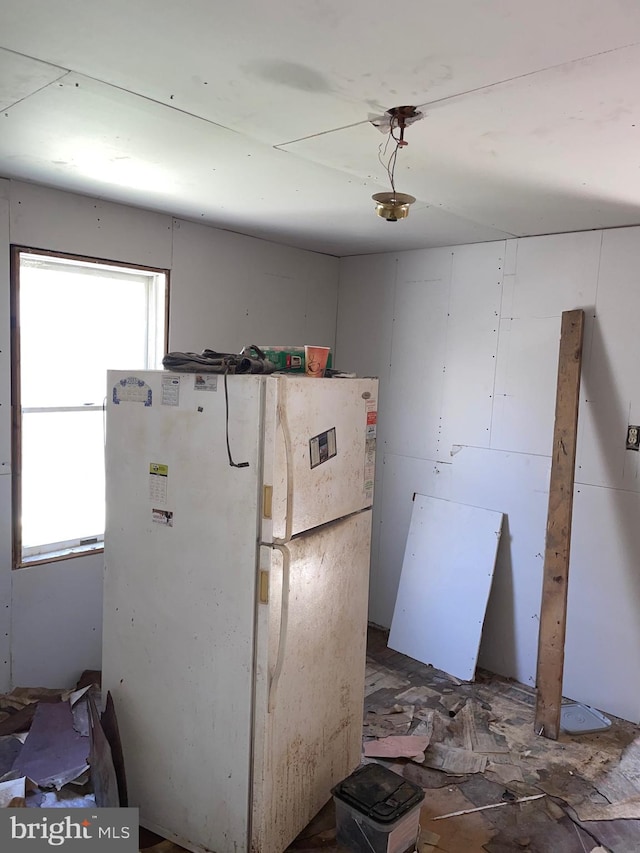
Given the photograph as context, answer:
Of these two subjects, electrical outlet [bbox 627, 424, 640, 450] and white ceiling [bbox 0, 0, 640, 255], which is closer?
white ceiling [bbox 0, 0, 640, 255]

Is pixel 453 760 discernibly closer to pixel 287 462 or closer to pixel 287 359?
pixel 287 462

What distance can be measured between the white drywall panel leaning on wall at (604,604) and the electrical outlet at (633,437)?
0.24 m

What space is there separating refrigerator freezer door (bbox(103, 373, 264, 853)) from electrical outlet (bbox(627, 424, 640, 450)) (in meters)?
2.13

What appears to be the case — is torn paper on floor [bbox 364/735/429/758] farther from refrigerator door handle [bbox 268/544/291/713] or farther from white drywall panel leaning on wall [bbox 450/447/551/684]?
refrigerator door handle [bbox 268/544/291/713]

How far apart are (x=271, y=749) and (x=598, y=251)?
2819 millimetres

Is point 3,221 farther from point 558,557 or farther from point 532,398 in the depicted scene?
point 558,557

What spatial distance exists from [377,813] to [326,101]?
7.49 ft

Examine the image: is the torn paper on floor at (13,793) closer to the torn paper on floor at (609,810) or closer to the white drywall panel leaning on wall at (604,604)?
the torn paper on floor at (609,810)

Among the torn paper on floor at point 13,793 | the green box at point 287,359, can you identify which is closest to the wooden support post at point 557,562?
the green box at point 287,359

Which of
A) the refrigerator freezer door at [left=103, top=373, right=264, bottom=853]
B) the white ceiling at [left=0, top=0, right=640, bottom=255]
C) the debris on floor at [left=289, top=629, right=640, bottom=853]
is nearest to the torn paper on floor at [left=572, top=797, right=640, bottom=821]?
the debris on floor at [left=289, top=629, right=640, bottom=853]

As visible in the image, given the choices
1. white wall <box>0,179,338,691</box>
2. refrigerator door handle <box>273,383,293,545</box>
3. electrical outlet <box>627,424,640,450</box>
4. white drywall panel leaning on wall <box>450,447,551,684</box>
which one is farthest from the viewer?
white drywall panel leaning on wall <box>450,447,551,684</box>

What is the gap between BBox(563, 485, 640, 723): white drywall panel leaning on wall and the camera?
10.3 feet

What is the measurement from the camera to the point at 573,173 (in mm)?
2295

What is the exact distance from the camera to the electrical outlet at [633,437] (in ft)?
10.2
